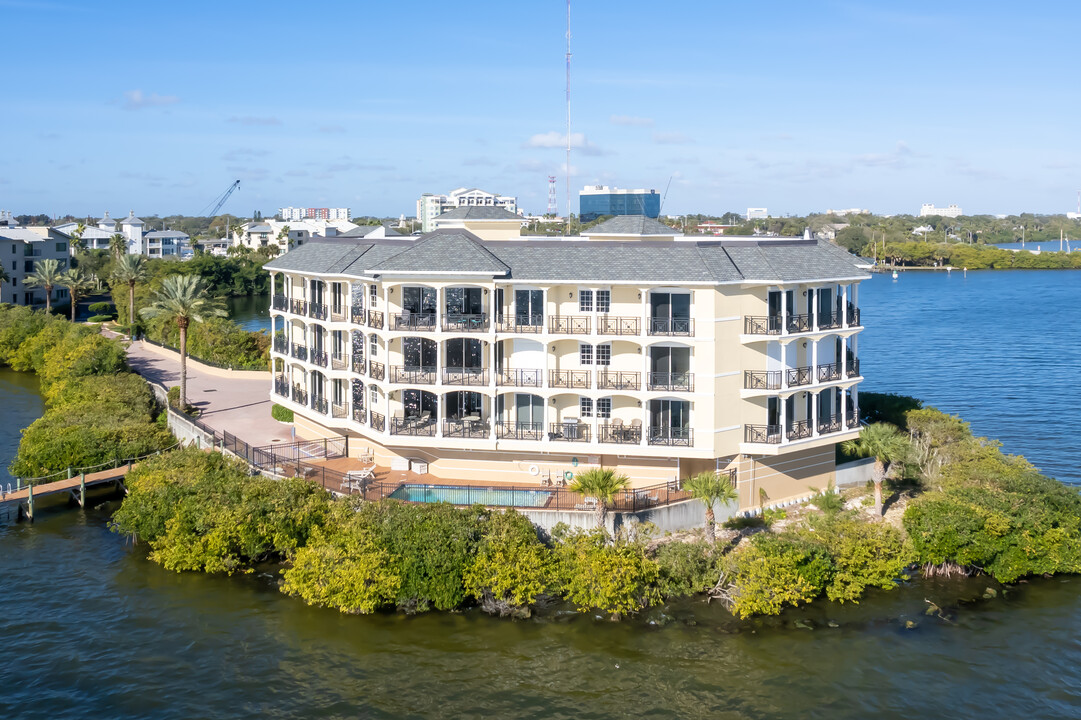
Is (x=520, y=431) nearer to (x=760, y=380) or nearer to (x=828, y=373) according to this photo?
(x=760, y=380)

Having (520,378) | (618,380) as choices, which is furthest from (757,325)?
(520,378)

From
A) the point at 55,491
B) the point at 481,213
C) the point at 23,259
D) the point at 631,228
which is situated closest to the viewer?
the point at 55,491

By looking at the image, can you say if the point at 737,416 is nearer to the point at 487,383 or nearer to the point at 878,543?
the point at 878,543

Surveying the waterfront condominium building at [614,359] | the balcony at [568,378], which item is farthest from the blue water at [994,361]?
the balcony at [568,378]

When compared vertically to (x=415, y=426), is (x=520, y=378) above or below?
above

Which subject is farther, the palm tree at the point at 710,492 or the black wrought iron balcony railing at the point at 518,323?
the black wrought iron balcony railing at the point at 518,323

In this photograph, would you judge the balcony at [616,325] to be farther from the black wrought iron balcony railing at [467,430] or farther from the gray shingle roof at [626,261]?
the black wrought iron balcony railing at [467,430]

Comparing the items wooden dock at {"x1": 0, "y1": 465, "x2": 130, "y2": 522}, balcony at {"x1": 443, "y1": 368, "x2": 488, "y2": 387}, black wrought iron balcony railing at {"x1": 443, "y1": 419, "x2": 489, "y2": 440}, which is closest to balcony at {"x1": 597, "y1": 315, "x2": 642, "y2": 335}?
balcony at {"x1": 443, "y1": 368, "x2": 488, "y2": 387}
